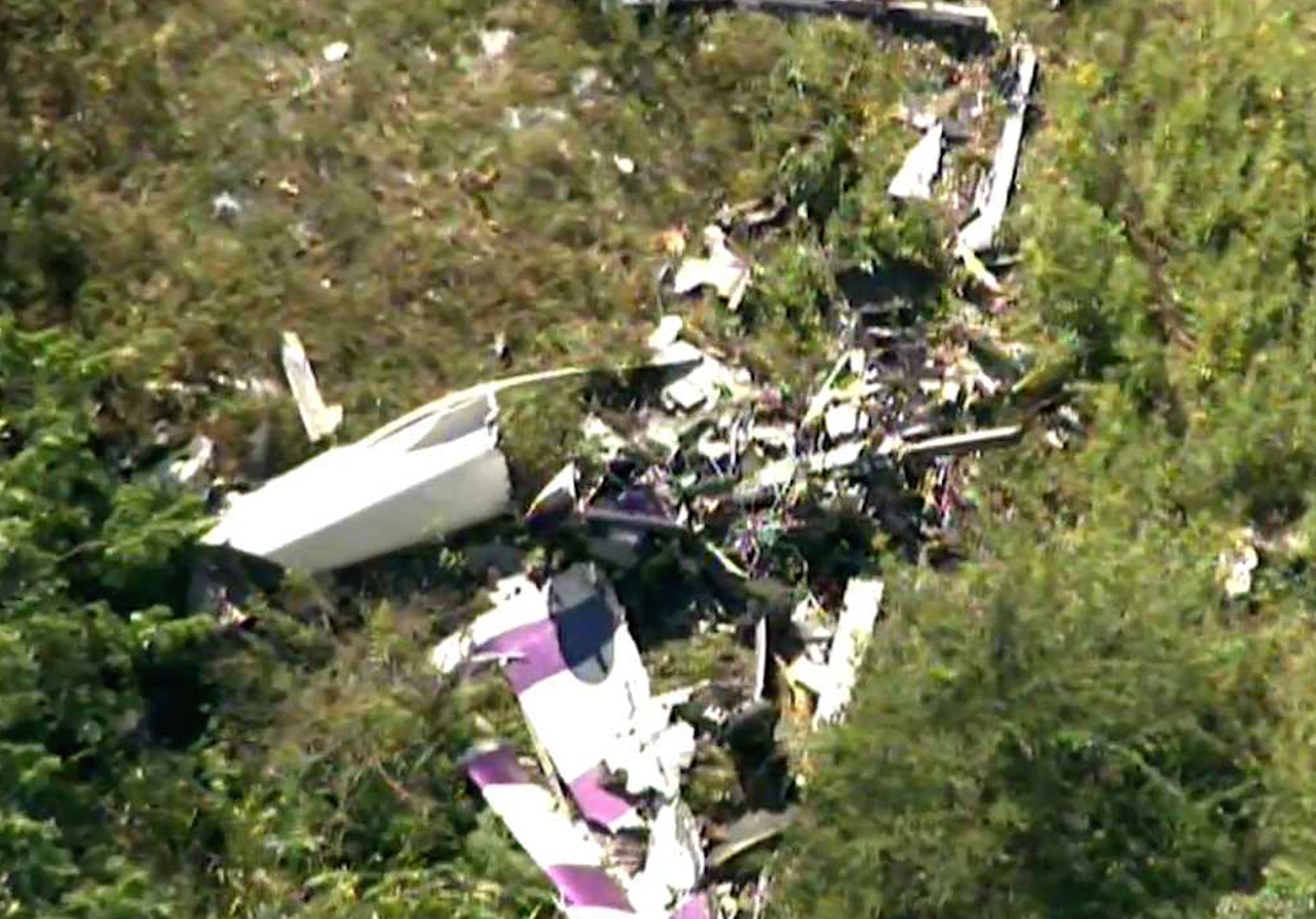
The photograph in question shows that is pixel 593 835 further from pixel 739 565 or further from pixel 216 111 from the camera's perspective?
pixel 216 111

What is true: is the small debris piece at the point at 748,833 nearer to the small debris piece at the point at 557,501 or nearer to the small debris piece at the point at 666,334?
the small debris piece at the point at 557,501

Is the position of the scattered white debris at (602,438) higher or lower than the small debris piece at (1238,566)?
higher

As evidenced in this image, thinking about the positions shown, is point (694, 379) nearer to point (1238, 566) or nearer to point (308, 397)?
point (308, 397)

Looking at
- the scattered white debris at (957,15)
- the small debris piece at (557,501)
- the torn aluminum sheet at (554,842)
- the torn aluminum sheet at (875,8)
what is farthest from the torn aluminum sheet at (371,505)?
the scattered white debris at (957,15)

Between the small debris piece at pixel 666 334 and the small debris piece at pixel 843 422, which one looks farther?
the small debris piece at pixel 666 334

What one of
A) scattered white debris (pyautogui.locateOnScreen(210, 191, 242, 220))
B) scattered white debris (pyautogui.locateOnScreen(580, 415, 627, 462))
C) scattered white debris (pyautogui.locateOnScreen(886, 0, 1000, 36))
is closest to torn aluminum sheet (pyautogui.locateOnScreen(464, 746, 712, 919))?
scattered white debris (pyautogui.locateOnScreen(580, 415, 627, 462))

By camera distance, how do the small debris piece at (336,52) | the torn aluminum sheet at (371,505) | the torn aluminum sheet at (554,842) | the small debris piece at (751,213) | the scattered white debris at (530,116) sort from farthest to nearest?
1. the small debris piece at (336,52)
2. the scattered white debris at (530,116)
3. the small debris piece at (751,213)
4. the torn aluminum sheet at (371,505)
5. the torn aluminum sheet at (554,842)

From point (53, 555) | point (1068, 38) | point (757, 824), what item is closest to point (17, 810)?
point (53, 555)
